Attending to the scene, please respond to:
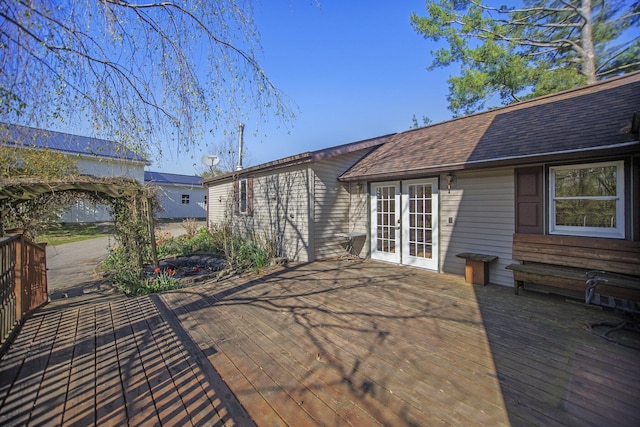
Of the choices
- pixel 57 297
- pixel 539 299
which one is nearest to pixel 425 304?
pixel 539 299

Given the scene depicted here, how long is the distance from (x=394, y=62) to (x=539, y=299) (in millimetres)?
6982

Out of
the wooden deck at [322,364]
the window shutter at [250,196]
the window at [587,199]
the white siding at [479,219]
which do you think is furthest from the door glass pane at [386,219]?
the window shutter at [250,196]

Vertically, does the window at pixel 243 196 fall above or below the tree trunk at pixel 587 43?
below

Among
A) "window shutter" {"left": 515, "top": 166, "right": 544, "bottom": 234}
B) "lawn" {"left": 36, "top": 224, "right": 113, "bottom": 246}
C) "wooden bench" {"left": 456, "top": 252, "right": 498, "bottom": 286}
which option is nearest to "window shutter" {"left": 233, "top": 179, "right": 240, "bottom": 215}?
"lawn" {"left": 36, "top": 224, "right": 113, "bottom": 246}

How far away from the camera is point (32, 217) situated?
16.8 feet

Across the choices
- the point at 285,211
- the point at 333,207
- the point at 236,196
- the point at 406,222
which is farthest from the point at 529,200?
the point at 236,196

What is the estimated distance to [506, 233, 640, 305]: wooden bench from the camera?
383cm

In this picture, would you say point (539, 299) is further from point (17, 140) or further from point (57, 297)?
point (57, 297)

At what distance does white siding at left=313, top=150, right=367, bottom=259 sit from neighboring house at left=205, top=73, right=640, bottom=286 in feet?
0.09

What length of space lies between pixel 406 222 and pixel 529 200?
2.52 metres

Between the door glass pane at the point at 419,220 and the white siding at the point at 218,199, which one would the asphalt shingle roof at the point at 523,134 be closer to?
→ the door glass pane at the point at 419,220

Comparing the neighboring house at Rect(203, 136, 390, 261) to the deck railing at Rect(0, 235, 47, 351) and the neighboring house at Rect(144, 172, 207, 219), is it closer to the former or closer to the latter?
the deck railing at Rect(0, 235, 47, 351)

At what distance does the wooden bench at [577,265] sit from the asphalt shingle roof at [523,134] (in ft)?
4.53

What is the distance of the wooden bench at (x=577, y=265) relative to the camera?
12.6 ft
